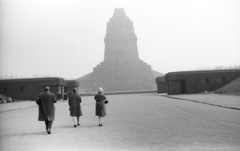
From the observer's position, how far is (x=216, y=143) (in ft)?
22.5

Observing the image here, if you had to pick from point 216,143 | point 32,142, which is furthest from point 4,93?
point 216,143

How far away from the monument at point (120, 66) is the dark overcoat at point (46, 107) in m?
58.8

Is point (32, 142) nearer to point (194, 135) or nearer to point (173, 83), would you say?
point (194, 135)

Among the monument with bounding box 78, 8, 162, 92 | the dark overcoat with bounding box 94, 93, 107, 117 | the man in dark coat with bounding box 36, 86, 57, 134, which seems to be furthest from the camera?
the monument with bounding box 78, 8, 162, 92

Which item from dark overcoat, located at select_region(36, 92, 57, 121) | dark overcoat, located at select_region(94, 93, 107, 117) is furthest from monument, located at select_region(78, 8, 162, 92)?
dark overcoat, located at select_region(36, 92, 57, 121)

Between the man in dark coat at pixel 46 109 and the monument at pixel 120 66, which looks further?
the monument at pixel 120 66

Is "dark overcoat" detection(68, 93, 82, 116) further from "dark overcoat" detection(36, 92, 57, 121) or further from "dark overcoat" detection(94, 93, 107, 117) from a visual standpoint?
"dark overcoat" detection(36, 92, 57, 121)

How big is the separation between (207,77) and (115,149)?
126ft

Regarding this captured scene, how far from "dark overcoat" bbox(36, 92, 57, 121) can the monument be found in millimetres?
58789

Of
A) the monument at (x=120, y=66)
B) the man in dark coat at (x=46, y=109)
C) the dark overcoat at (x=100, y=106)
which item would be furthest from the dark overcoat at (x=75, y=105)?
the monument at (x=120, y=66)

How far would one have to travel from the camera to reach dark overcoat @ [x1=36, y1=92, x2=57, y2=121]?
31.7 ft

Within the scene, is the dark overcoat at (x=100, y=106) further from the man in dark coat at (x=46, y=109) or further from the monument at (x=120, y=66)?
the monument at (x=120, y=66)

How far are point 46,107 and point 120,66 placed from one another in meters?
67.5

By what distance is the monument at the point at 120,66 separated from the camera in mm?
70250
